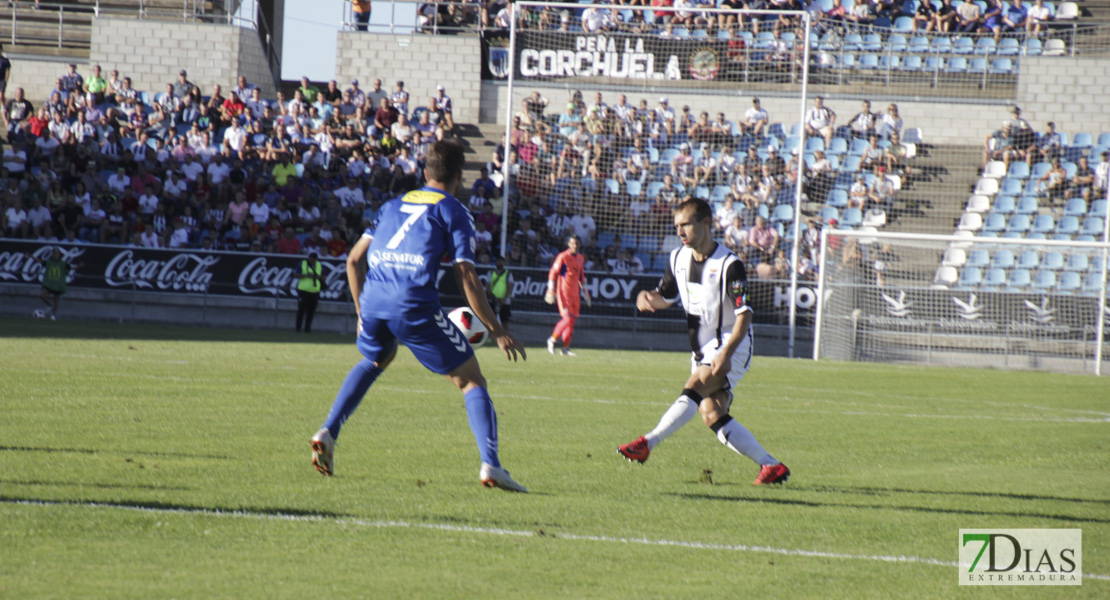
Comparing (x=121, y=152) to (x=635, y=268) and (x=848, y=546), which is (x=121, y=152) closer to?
(x=635, y=268)

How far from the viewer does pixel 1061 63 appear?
28938 millimetres

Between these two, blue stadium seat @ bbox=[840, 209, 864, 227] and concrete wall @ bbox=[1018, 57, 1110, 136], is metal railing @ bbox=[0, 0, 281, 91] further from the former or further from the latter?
concrete wall @ bbox=[1018, 57, 1110, 136]

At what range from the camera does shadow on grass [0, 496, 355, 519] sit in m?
5.32

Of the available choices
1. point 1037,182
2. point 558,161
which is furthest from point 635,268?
point 1037,182

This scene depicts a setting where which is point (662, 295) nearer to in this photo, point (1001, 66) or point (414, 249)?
point (414, 249)

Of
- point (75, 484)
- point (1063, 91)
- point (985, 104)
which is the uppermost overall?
point (1063, 91)

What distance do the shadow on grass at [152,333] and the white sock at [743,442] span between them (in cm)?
1388

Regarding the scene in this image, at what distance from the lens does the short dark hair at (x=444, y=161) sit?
6.33 meters

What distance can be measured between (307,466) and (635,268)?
705 inches

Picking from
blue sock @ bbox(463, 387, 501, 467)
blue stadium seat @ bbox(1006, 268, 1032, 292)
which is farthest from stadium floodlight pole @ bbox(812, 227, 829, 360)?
blue sock @ bbox(463, 387, 501, 467)

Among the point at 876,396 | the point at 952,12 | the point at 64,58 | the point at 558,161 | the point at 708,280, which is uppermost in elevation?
the point at 952,12

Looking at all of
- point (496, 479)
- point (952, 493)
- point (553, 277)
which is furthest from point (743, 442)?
point (553, 277)

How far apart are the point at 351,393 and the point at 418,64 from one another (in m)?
25.8

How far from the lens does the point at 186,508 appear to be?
212 inches
